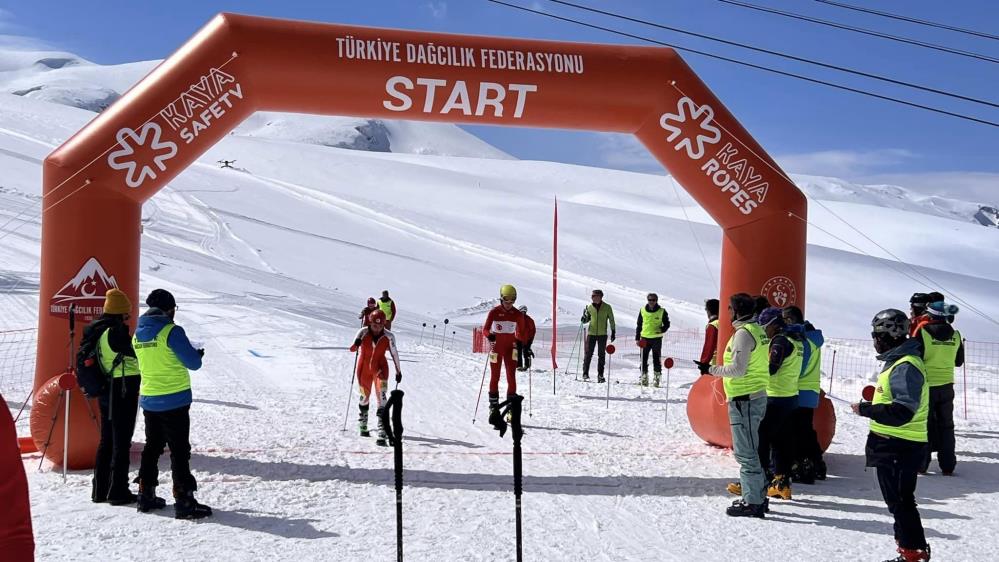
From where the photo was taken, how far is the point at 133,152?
7.21 meters

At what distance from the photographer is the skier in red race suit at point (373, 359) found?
8695 millimetres

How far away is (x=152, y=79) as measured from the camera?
732 cm

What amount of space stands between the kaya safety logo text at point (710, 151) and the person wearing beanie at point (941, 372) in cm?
199

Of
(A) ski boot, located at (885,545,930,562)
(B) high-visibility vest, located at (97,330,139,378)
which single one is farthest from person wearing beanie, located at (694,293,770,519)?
(B) high-visibility vest, located at (97,330,139,378)

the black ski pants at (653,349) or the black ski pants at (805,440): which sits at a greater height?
the black ski pants at (653,349)

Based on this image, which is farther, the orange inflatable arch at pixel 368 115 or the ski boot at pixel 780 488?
the orange inflatable arch at pixel 368 115

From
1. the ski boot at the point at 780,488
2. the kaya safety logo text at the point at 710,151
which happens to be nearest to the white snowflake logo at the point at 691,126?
the kaya safety logo text at the point at 710,151

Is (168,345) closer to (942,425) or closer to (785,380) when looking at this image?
(785,380)

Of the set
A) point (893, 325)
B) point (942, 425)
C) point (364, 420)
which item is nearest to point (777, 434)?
point (942, 425)

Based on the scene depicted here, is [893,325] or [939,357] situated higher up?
[893,325]

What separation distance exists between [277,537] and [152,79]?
4.38 meters

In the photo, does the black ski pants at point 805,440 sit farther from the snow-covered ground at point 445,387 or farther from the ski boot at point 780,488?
the ski boot at point 780,488

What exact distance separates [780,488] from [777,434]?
0.45 m

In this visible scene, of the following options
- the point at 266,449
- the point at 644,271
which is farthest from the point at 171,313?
the point at 644,271
